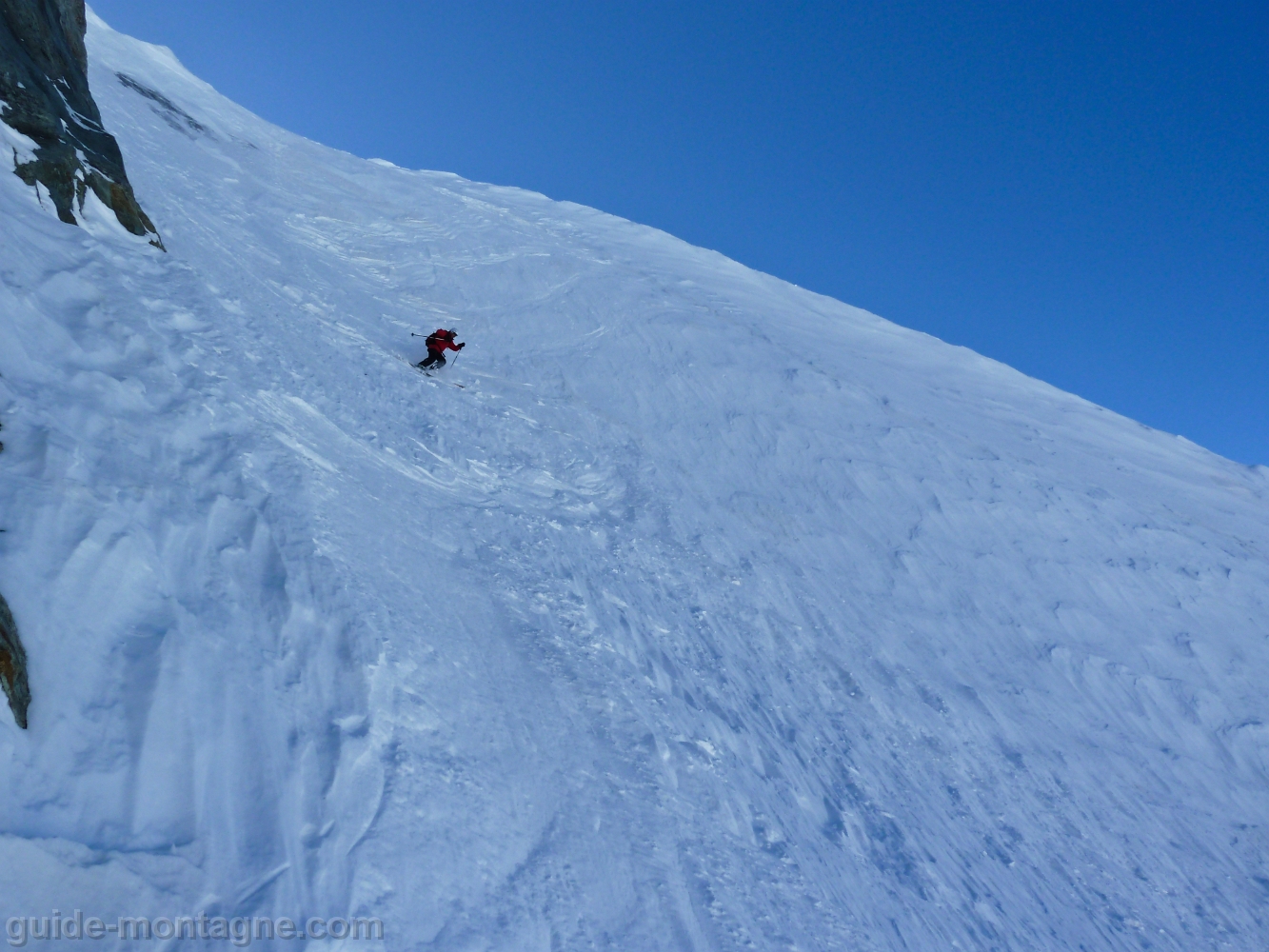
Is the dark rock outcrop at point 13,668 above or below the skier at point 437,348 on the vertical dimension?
below

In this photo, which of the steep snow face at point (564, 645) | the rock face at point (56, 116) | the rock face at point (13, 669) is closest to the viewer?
the rock face at point (13, 669)

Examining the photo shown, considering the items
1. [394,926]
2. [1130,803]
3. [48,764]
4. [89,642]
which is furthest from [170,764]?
[1130,803]

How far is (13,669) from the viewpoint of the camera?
3.67m

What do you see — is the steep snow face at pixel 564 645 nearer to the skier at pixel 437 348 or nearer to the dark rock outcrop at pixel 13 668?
the dark rock outcrop at pixel 13 668

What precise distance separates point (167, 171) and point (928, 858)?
55.5 ft

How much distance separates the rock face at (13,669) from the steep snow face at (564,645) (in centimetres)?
10

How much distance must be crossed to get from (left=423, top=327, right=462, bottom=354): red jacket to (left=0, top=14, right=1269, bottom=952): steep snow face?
19.2 inches

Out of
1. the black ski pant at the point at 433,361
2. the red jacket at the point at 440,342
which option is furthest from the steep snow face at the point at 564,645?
the red jacket at the point at 440,342

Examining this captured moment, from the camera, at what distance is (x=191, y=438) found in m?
6.50

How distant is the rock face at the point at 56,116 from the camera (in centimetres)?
868

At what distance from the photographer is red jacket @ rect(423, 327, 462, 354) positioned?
10906 millimetres

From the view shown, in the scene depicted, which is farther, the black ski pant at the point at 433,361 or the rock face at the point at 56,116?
the black ski pant at the point at 433,361

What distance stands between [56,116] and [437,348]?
558cm

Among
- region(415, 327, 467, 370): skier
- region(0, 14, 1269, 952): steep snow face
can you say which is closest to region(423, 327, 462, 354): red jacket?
region(415, 327, 467, 370): skier
